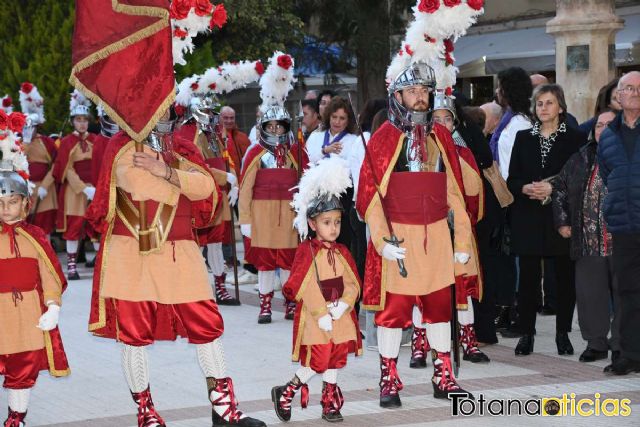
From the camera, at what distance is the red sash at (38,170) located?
50.3 feet

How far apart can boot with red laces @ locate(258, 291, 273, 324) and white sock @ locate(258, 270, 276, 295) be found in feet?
0.13

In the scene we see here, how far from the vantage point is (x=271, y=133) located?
36.2 feet

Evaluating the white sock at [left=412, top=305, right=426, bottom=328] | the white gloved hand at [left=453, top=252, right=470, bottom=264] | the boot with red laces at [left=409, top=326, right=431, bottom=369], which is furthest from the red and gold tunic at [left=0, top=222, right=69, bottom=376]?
the boot with red laces at [left=409, top=326, right=431, bottom=369]

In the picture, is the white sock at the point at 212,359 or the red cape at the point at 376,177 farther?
the red cape at the point at 376,177

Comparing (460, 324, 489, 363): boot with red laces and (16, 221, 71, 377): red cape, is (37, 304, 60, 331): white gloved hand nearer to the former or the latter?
(16, 221, 71, 377): red cape

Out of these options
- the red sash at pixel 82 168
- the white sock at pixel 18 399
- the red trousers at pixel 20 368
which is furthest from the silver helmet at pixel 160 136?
the red sash at pixel 82 168

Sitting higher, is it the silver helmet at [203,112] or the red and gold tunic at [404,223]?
the silver helmet at [203,112]

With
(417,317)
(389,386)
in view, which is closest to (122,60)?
(389,386)

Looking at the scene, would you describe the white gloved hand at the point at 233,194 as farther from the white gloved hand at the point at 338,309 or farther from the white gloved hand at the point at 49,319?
the white gloved hand at the point at 49,319

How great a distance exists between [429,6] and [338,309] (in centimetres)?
205

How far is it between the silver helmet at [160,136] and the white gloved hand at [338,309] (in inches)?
53.2

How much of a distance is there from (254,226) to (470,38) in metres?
12.3

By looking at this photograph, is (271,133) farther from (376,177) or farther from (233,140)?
(376,177)

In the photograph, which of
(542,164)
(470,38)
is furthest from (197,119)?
(470,38)
